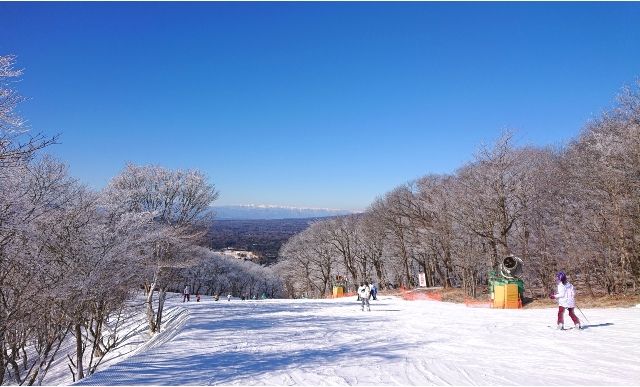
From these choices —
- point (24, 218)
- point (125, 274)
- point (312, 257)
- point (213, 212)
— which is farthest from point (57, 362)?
point (312, 257)

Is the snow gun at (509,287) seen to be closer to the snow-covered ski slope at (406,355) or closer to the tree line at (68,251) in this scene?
the snow-covered ski slope at (406,355)

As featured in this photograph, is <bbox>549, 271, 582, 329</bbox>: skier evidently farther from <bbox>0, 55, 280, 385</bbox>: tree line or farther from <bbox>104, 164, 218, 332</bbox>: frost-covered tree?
<bbox>104, 164, 218, 332</bbox>: frost-covered tree

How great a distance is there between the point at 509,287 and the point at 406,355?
12093 mm

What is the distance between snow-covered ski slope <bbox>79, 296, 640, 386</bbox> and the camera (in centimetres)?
838

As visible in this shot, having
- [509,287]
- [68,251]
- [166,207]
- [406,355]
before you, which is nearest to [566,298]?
[406,355]

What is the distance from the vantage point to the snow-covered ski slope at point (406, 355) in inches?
330

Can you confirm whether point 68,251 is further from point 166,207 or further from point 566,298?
point 566,298

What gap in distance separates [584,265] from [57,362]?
31.0 m

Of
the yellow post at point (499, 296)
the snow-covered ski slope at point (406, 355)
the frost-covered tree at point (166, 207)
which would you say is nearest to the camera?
the snow-covered ski slope at point (406, 355)

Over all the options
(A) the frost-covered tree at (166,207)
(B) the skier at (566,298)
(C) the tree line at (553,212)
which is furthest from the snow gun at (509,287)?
(A) the frost-covered tree at (166,207)

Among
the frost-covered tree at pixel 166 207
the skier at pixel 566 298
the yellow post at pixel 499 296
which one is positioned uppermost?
the frost-covered tree at pixel 166 207

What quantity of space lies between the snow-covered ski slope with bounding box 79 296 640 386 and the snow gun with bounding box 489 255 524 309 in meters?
3.78

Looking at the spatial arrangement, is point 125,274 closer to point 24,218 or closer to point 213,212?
point 24,218

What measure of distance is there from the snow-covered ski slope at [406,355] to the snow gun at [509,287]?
378cm
